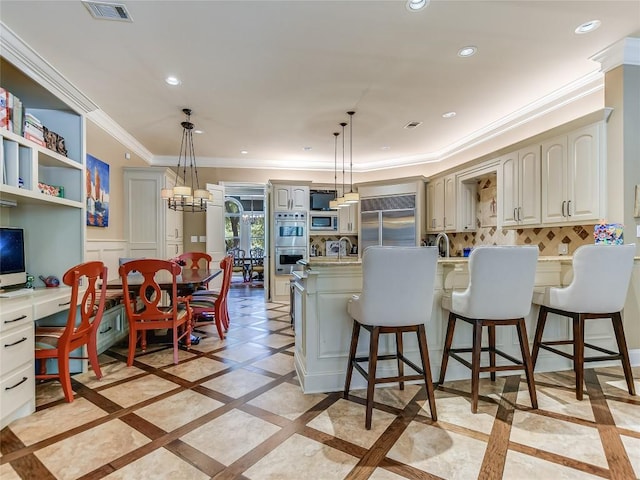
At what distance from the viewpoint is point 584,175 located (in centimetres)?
305

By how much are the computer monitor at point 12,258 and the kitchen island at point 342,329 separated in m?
2.18

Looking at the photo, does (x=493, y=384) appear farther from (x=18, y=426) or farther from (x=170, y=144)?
(x=170, y=144)

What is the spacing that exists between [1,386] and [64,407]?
45cm

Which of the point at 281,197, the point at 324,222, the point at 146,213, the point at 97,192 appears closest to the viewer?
the point at 97,192

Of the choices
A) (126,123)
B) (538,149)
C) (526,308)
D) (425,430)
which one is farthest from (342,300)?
(126,123)

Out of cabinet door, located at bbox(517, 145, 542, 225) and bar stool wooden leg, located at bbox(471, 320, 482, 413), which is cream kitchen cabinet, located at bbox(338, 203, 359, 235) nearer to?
cabinet door, located at bbox(517, 145, 542, 225)

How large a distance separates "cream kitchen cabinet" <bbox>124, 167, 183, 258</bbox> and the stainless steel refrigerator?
3459 mm

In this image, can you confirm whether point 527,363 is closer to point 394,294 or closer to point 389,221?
point 394,294

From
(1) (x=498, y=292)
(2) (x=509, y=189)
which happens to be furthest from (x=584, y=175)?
(1) (x=498, y=292)

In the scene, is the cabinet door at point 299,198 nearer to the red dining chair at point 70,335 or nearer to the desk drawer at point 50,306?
the red dining chair at point 70,335

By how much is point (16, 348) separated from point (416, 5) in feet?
11.3

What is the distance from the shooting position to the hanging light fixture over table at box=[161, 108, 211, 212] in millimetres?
4066

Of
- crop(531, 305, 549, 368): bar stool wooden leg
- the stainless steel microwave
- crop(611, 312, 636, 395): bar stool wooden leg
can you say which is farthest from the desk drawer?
the stainless steel microwave

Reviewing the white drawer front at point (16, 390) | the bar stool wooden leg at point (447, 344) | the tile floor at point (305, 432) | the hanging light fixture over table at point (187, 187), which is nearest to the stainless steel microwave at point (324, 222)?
the hanging light fixture over table at point (187, 187)
